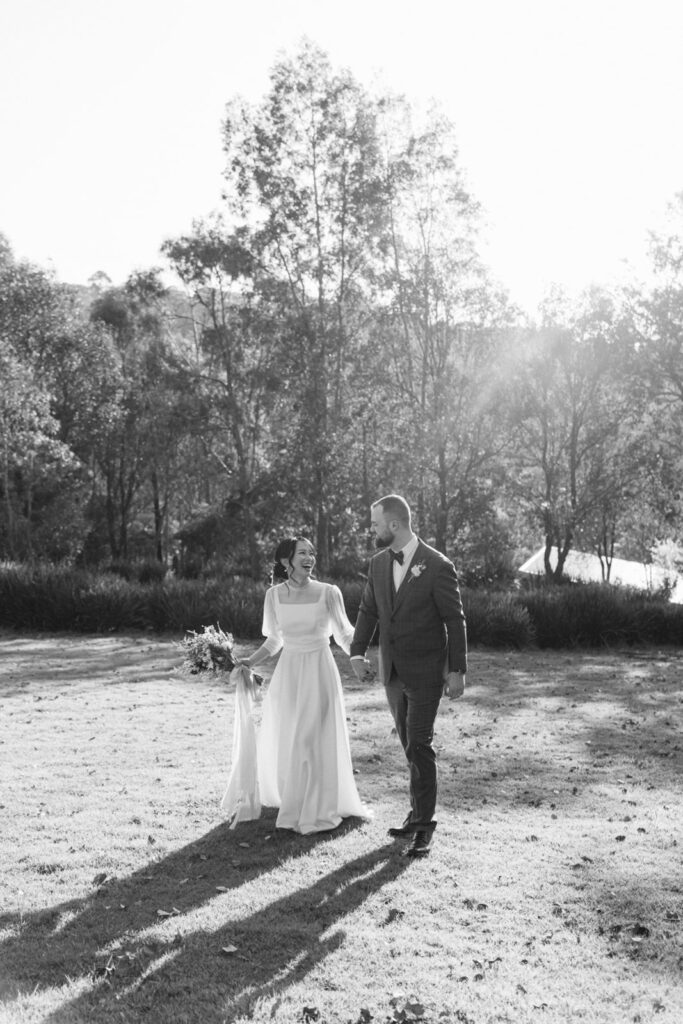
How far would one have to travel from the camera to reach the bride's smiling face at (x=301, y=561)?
7.49 meters

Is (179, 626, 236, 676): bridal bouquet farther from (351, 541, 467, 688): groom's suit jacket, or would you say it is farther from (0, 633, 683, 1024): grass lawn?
(351, 541, 467, 688): groom's suit jacket

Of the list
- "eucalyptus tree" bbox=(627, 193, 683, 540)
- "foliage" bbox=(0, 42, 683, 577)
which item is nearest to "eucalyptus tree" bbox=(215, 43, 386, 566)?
"foliage" bbox=(0, 42, 683, 577)

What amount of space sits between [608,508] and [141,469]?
24407 millimetres

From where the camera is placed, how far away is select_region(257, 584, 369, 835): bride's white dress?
733 centimetres

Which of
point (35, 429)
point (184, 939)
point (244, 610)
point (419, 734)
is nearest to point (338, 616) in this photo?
point (419, 734)

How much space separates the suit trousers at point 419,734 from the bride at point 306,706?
0.53 meters

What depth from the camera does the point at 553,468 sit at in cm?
3606

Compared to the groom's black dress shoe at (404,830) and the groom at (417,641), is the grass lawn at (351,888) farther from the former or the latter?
the groom at (417,641)

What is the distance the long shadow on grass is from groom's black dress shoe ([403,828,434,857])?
0.11m

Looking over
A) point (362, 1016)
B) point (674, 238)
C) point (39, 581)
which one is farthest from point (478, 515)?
point (362, 1016)

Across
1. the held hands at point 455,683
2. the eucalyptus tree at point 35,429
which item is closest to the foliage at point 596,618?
the held hands at point 455,683

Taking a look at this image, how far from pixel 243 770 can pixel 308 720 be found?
0.68m

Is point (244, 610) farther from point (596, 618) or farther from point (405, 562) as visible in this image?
point (405, 562)

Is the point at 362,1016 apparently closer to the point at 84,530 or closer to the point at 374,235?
the point at 374,235
